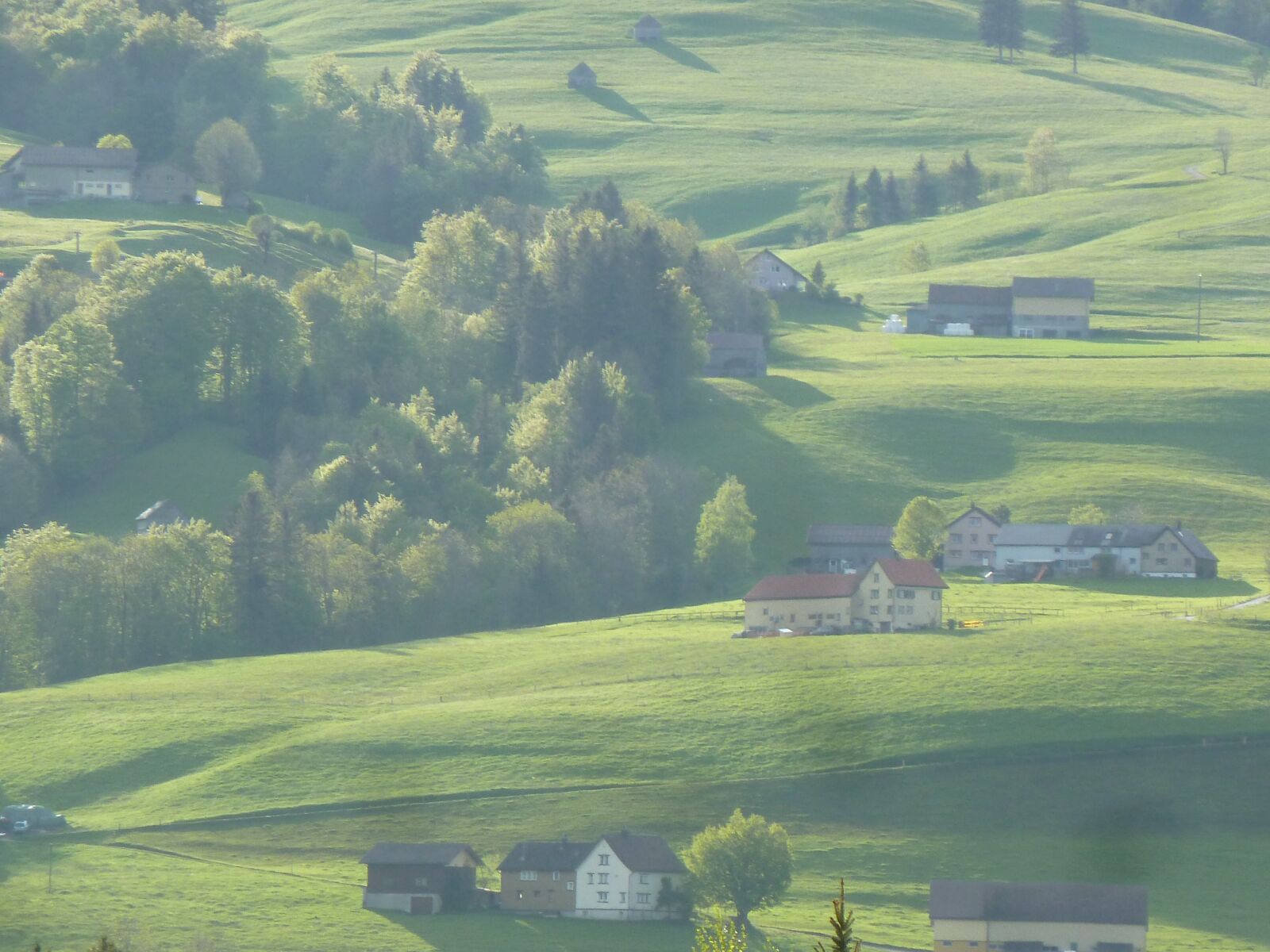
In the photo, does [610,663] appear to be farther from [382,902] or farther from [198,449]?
[198,449]

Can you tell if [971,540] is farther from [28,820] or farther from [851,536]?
[28,820]

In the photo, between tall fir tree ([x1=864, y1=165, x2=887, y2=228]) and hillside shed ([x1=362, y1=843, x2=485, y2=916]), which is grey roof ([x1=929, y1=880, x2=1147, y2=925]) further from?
tall fir tree ([x1=864, y1=165, x2=887, y2=228])

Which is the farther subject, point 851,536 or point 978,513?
point 851,536

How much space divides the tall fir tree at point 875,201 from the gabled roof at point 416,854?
120925 millimetres

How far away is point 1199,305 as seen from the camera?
148625 millimetres

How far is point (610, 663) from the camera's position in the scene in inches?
3519

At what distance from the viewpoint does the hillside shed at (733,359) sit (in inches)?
5246

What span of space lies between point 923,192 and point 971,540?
86.5 meters

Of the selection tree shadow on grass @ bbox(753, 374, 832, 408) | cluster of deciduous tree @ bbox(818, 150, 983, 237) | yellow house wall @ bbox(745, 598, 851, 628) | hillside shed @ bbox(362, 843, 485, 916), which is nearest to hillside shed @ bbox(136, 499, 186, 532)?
yellow house wall @ bbox(745, 598, 851, 628)

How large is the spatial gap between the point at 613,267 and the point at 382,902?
66234mm

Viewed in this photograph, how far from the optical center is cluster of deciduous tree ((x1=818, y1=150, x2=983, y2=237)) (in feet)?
610

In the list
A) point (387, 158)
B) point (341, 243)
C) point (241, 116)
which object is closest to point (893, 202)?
point (387, 158)

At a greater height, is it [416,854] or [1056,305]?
[1056,305]

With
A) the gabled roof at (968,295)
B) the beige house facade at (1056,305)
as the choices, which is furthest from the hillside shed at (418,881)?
the gabled roof at (968,295)
